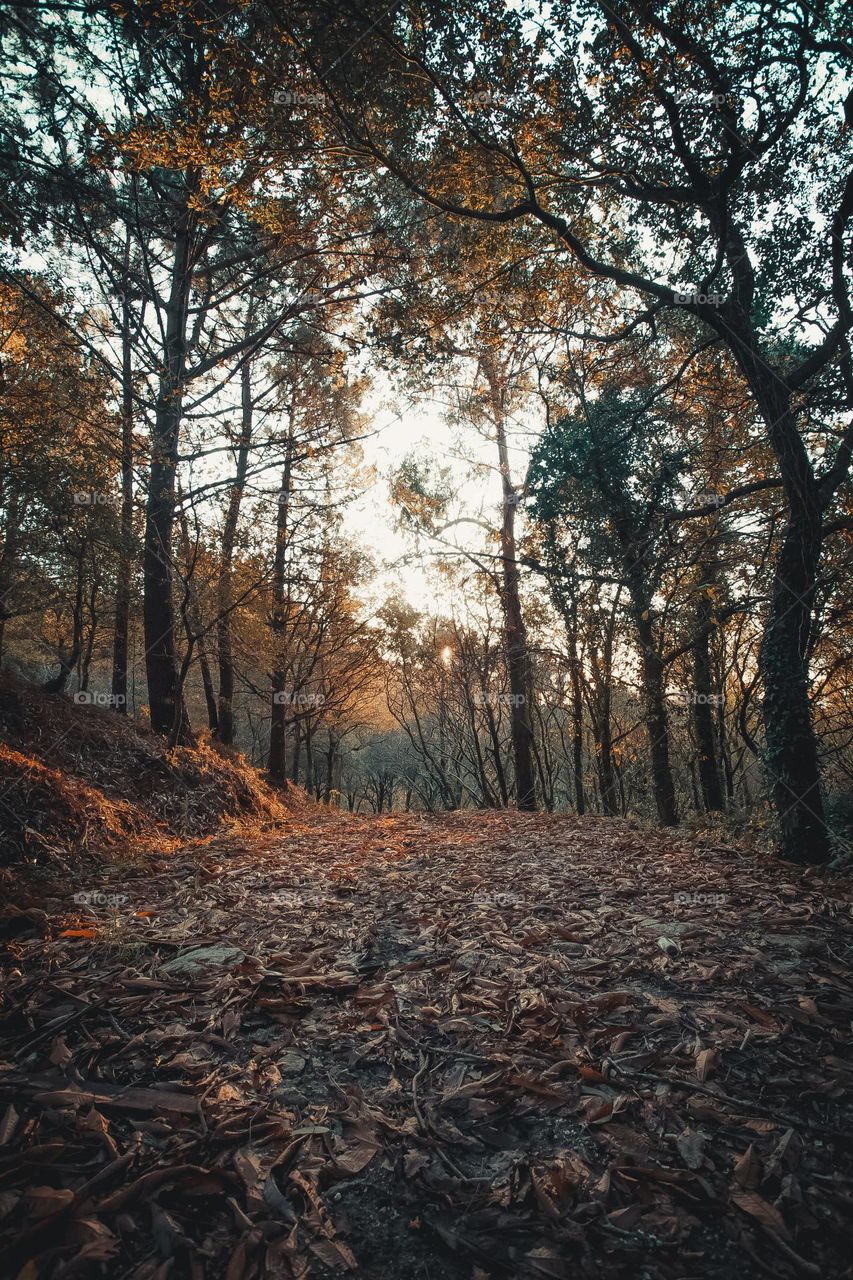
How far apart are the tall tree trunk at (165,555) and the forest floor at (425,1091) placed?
4747 mm

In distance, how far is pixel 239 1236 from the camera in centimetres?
132

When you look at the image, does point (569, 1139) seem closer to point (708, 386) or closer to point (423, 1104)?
point (423, 1104)

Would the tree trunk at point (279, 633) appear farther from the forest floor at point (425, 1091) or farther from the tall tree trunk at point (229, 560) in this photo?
the forest floor at point (425, 1091)

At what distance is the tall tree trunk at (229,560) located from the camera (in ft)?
28.9

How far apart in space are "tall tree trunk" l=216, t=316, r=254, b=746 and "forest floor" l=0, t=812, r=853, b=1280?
5.39m

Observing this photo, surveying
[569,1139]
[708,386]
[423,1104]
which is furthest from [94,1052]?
[708,386]

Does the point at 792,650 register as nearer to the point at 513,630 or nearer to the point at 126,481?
the point at 513,630

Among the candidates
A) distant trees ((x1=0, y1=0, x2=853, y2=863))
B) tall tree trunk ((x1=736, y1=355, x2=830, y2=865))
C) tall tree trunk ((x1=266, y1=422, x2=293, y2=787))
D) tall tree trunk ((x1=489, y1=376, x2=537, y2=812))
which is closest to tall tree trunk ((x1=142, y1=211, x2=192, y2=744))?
distant trees ((x1=0, y1=0, x2=853, y2=863))

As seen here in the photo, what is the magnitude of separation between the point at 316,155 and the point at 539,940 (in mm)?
6603

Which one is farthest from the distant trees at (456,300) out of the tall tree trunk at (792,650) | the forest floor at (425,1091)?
the forest floor at (425,1091)

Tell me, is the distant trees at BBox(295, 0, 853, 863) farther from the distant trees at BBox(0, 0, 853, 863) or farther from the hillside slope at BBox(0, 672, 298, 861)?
the hillside slope at BBox(0, 672, 298, 861)

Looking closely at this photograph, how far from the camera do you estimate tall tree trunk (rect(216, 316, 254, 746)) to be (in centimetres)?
880

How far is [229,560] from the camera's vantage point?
9.80 m

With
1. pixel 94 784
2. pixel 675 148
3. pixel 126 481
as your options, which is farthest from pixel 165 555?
pixel 675 148
